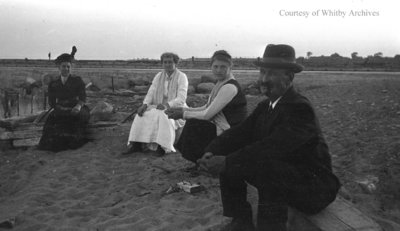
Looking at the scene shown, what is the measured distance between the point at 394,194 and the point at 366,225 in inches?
69.0

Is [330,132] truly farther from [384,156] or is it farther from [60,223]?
[60,223]

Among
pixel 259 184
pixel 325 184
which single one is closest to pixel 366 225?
pixel 325 184

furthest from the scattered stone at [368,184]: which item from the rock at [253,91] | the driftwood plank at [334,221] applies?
the rock at [253,91]

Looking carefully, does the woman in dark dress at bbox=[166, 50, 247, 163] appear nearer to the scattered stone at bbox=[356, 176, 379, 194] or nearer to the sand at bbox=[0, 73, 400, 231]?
the sand at bbox=[0, 73, 400, 231]

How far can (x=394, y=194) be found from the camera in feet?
13.8

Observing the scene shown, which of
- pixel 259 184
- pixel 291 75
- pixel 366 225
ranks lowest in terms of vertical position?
pixel 366 225

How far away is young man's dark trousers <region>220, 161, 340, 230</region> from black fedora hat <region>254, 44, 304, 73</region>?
74 centimetres

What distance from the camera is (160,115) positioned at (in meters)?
6.02

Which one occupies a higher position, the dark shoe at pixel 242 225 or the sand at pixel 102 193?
the dark shoe at pixel 242 225

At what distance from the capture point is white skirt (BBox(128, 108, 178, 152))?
5.94 meters

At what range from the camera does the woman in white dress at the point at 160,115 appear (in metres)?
5.98

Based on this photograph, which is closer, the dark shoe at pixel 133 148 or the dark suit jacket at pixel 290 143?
the dark suit jacket at pixel 290 143

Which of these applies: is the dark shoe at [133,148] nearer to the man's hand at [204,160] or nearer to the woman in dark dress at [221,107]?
the woman in dark dress at [221,107]

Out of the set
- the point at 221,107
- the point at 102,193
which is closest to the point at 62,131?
the point at 102,193
